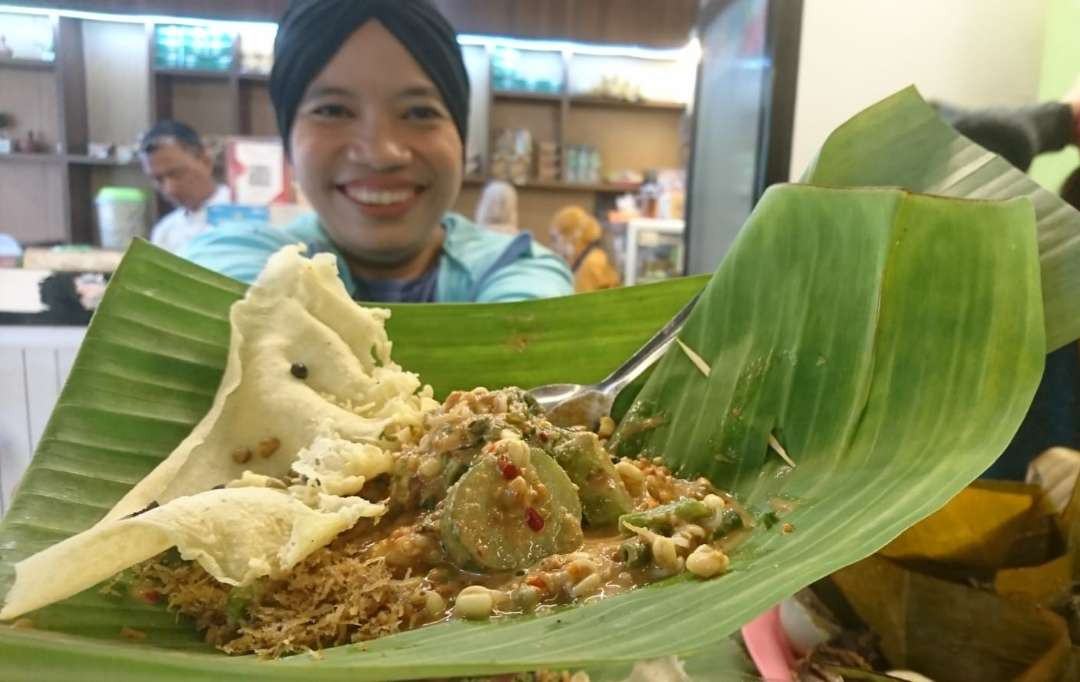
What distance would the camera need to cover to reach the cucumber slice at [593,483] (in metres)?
0.66

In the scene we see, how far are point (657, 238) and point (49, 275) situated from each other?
267cm

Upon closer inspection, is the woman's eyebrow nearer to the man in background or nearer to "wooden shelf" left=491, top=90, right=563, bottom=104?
the man in background

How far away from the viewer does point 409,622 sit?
0.54 meters

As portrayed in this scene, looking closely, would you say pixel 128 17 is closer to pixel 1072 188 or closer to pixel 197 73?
pixel 197 73

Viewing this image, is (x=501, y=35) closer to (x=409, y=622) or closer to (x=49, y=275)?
(x=49, y=275)

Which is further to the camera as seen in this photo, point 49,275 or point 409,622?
point 49,275

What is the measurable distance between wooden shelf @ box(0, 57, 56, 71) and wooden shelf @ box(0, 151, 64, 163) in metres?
0.59

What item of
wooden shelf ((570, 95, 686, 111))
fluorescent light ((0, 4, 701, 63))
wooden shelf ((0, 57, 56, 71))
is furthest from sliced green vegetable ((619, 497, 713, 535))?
wooden shelf ((570, 95, 686, 111))

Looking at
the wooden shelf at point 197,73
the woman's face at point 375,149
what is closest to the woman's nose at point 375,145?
the woman's face at point 375,149

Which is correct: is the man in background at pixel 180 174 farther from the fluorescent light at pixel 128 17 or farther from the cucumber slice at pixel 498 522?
the cucumber slice at pixel 498 522

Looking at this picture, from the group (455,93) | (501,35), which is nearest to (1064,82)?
(455,93)

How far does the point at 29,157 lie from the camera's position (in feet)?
13.7

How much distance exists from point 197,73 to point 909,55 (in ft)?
14.1

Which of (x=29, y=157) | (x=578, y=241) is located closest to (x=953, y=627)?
(x=578, y=241)
